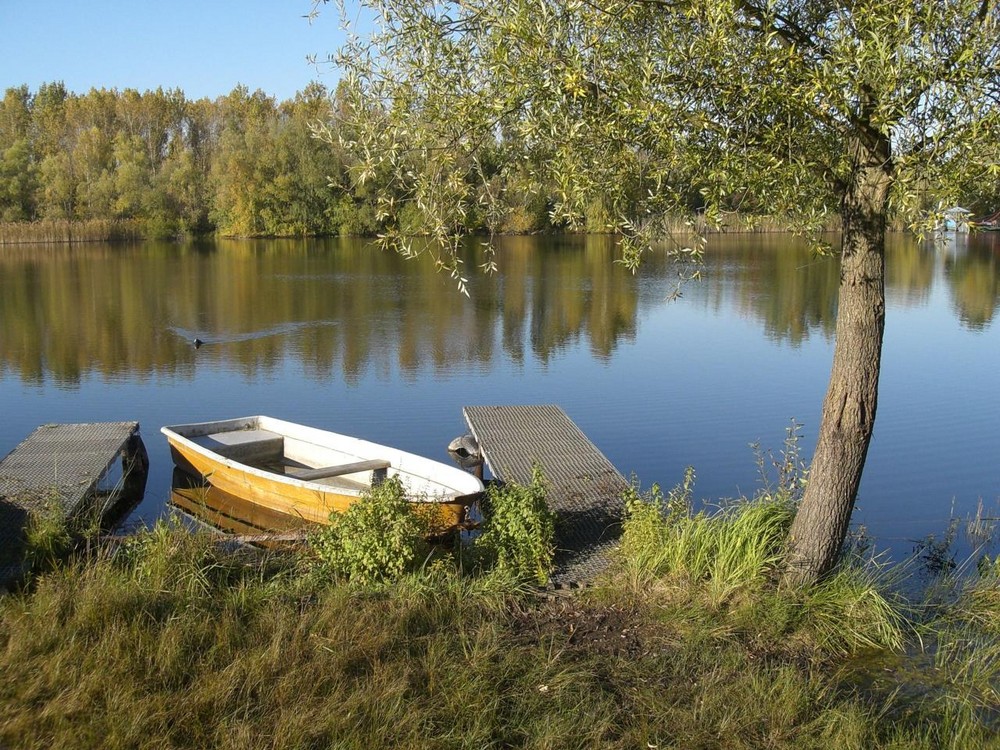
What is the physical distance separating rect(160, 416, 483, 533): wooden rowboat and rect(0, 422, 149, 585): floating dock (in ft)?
2.55

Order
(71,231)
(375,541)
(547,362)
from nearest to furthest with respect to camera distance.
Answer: (375,541) → (547,362) → (71,231)

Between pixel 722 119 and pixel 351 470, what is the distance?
20.0ft

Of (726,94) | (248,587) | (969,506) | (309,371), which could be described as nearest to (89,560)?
(248,587)

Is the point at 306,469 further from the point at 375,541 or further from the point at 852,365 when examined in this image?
the point at 852,365

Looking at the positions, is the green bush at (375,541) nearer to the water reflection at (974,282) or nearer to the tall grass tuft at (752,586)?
the tall grass tuft at (752,586)

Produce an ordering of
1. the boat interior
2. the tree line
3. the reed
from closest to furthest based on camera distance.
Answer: the boat interior < the reed < the tree line

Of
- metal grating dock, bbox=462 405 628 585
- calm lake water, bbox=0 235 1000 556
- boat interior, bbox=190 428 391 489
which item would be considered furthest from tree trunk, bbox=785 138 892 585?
boat interior, bbox=190 428 391 489

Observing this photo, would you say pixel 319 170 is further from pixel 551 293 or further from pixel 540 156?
pixel 540 156

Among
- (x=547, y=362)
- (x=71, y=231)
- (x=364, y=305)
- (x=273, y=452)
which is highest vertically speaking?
(x=71, y=231)

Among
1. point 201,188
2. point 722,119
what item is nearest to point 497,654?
point 722,119

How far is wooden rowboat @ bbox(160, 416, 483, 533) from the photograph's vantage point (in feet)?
29.5

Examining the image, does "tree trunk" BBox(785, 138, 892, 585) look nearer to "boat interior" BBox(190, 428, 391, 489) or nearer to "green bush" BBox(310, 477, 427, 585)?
"green bush" BBox(310, 477, 427, 585)

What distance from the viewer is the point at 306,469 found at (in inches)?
464

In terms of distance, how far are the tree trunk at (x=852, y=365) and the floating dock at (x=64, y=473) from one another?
239 inches
